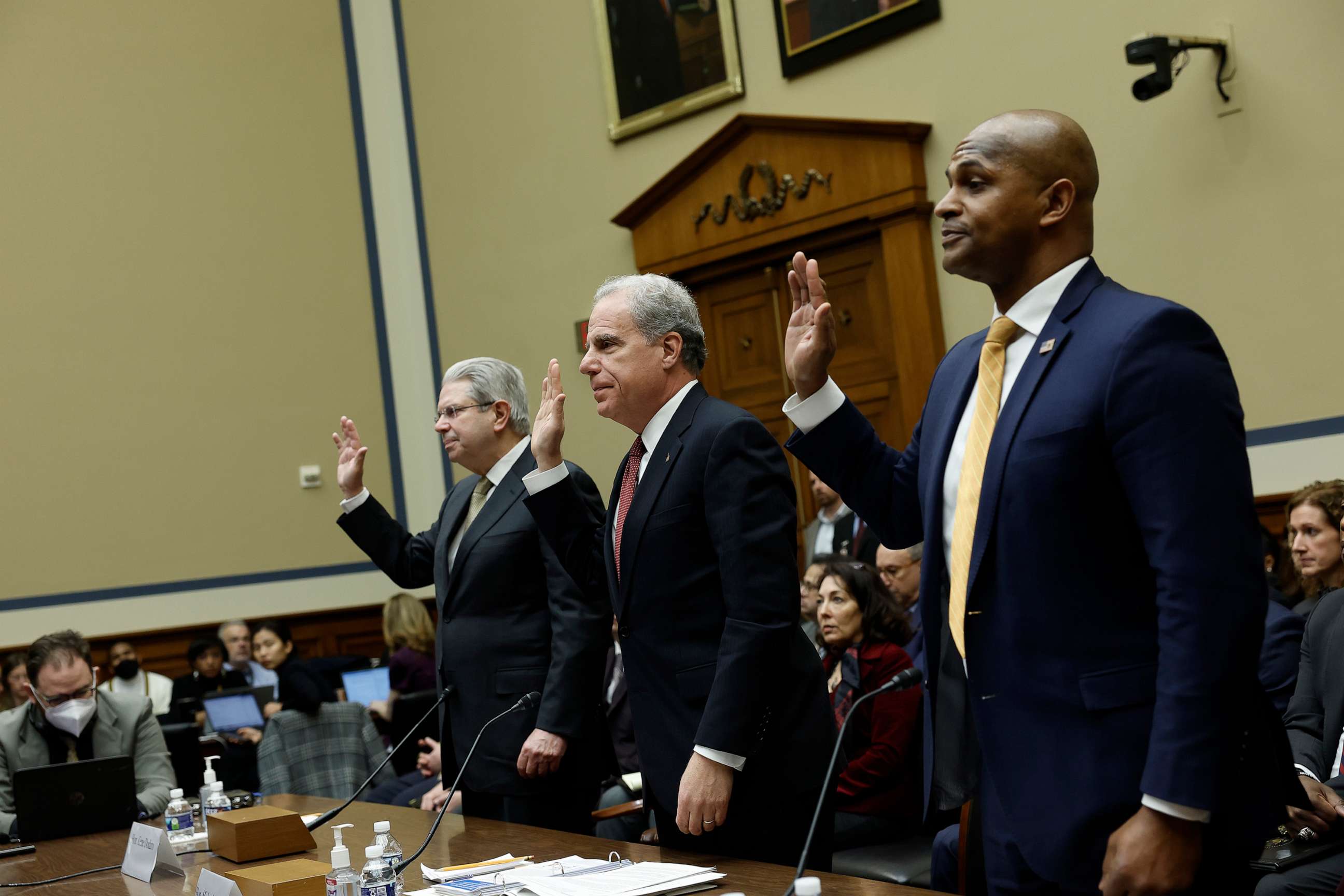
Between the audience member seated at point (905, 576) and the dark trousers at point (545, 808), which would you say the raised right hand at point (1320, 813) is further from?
the audience member seated at point (905, 576)

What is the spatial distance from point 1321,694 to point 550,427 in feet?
6.67

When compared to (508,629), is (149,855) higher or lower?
lower

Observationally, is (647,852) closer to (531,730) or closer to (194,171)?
(531,730)

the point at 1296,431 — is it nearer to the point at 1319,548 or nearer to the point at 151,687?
the point at 1319,548

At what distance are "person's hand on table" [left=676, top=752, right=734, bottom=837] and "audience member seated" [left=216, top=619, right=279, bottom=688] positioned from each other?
17.7ft

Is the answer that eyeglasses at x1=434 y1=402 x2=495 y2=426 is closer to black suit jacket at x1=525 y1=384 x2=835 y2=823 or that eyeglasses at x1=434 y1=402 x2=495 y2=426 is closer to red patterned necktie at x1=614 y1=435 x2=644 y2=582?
red patterned necktie at x1=614 y1=435 x2=644 y2=582

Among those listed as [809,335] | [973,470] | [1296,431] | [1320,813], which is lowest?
[1320,813]

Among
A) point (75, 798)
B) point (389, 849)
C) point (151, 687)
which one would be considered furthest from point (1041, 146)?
point (151, 687)

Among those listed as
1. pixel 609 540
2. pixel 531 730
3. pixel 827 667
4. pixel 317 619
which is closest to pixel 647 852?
pixel 609 540

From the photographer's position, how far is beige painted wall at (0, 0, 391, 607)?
809 centimetres

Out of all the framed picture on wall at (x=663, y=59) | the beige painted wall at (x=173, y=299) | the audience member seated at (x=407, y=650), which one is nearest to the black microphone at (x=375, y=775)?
the audience member seated at (x=407, y=650)

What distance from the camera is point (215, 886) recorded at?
6.66 feet

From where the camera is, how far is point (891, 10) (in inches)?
267

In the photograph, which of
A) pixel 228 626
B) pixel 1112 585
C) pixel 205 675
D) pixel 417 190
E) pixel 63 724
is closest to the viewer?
pixel 1112 585
